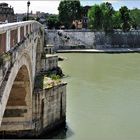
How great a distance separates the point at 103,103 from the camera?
85.9 ft

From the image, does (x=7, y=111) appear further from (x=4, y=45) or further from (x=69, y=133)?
(x=4, y=45)

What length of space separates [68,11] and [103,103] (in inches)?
2246

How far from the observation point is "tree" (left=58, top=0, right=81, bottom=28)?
81.7 meters

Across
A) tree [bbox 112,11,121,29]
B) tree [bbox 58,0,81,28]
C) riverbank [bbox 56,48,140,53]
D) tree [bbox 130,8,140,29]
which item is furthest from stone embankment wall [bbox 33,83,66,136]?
tree [bbox 130,8,140,29]

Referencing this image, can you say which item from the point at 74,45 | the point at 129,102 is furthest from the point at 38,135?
the point at 74,45

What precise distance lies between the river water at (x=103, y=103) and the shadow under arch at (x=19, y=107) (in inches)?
84.5

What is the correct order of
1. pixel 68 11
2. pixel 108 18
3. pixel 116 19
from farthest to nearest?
pixel 68 11
pixel 116 19
pixel 108 18

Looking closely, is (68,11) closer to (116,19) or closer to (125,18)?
(116,19)

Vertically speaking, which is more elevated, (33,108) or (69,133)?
(33,108)

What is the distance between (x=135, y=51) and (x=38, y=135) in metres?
53.9

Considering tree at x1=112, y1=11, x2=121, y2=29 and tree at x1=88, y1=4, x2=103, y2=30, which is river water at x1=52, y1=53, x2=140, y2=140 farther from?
tree at x1=112, y1=11, x2=121, y2=29

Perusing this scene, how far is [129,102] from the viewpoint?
26.9 metres

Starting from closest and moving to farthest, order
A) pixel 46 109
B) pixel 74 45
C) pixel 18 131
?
pixel 18 131 < pixel 46 109 < pixel 74 45

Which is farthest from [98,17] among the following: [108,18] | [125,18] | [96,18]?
[125,18]
